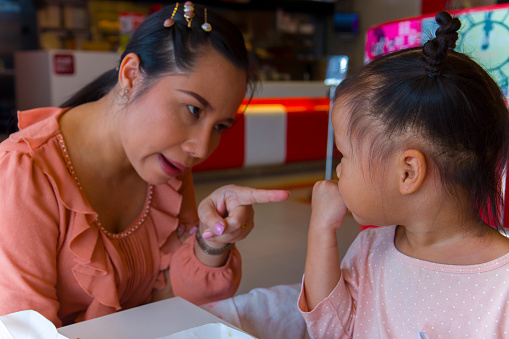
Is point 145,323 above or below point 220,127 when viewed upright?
below

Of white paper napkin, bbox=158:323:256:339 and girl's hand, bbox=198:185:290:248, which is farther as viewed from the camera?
girl's hand, bbox=198:185:290:248

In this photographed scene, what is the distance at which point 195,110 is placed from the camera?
1030 mm

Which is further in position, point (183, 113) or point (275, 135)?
point (275, 135)

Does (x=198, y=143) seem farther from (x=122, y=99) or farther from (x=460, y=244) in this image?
(x=460, y=244)

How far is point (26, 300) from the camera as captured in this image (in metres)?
0.88

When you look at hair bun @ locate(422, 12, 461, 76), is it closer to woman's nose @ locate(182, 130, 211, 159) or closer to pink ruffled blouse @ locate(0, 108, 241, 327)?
woman's nose @ locate(182, 130, 211, 159)

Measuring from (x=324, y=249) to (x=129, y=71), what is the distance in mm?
570

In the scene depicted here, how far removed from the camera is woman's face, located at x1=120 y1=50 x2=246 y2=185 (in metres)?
1.02

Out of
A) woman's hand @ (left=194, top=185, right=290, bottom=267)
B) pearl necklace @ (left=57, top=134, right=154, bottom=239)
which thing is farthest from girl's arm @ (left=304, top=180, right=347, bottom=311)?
pearl necklace @ (left=57, top=134, right=154, bottom=239)

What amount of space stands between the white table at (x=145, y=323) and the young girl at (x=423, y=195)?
220 mm

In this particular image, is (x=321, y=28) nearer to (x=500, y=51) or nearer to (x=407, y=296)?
(x=500, y=51)

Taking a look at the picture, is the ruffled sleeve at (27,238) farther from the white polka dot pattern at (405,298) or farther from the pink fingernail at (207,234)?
the white polka dot pattern at (405,298)

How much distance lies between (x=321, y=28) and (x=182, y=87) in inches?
265

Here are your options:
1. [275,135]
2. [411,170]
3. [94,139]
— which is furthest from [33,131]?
[275,135]
